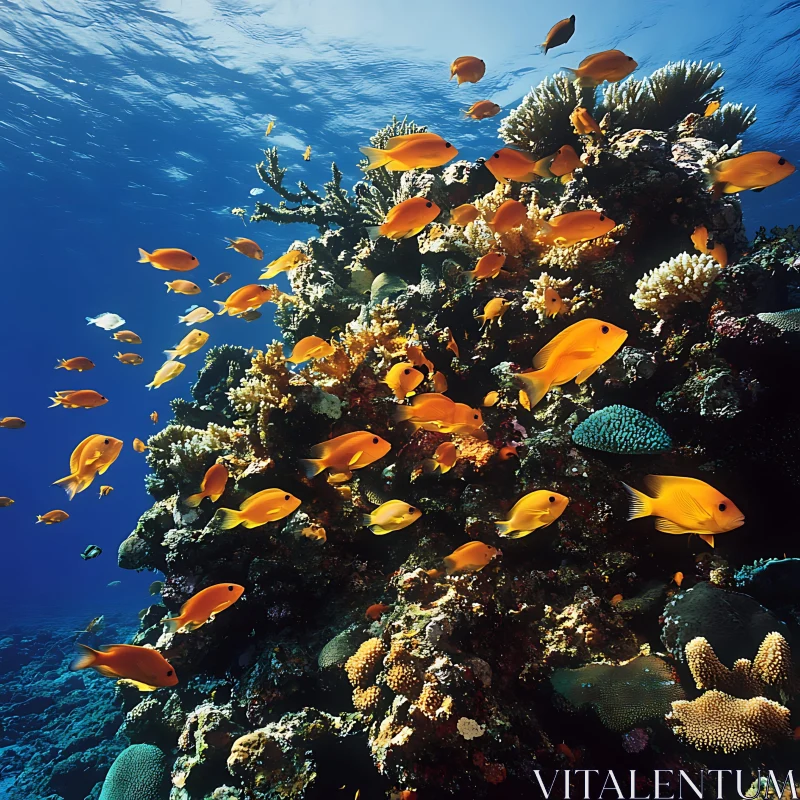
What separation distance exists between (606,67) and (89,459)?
704 cm

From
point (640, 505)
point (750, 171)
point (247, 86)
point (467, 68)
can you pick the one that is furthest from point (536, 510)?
point (247, 86)

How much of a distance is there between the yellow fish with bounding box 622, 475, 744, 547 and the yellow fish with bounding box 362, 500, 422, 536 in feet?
5.05

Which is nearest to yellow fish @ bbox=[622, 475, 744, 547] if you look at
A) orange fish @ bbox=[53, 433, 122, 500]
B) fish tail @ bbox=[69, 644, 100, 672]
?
fish tail @ bbox=[69, 644, 100, 672]

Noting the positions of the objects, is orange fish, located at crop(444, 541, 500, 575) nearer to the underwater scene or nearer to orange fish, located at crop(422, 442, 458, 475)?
the underwater scene

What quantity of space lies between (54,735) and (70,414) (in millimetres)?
78050

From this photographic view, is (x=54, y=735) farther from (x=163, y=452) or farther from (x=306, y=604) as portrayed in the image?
(x=306, y=604)

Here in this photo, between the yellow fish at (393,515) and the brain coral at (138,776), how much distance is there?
500cm

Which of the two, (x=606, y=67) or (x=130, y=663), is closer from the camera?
(x=130, y=663)

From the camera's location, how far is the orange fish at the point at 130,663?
299cm

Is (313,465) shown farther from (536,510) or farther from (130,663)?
(130,663)

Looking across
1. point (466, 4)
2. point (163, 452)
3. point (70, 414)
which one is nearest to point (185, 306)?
point (70, 414)

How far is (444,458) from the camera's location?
4035 millimetres

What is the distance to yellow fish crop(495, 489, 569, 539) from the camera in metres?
2.85

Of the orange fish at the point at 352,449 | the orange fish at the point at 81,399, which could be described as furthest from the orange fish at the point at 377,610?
the orange fish at the point at 81,399
